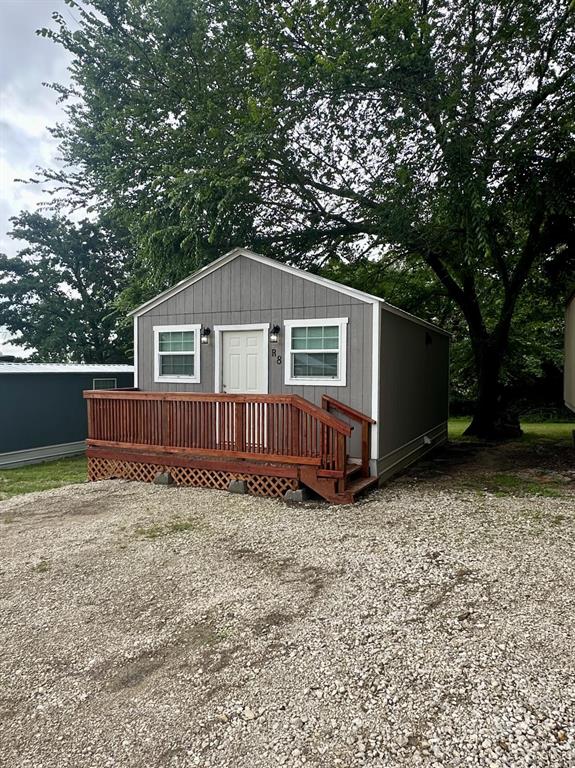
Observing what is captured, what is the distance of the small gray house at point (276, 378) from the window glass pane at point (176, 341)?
2cm

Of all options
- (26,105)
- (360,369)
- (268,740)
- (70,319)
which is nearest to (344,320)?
(360,369)

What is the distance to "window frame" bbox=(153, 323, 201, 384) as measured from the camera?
7.55m

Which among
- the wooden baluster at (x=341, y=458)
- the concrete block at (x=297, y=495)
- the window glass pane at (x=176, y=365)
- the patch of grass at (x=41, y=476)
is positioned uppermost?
the window glass pane at (x=176, y=365)

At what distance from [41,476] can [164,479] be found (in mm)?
2857

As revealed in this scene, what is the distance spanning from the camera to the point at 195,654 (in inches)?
101

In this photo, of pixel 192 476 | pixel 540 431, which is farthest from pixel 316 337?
pixel 540 431

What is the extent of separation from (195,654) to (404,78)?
8252 mm

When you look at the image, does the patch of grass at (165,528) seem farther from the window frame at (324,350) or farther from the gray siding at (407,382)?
the gray siding at (407,382)

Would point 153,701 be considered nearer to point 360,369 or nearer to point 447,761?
point 447,761

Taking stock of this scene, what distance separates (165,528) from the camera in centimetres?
473

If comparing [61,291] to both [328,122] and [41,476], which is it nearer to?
[41,476]

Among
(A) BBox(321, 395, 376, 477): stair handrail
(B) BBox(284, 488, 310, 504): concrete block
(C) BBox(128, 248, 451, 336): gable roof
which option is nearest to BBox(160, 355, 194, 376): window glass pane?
(C) BBox(128, 248, 451, 336): gable roof

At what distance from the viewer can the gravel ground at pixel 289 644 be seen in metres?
1.91

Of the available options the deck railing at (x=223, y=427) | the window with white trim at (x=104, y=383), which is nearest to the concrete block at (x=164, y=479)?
the deck railing at (x=223, y=427)
